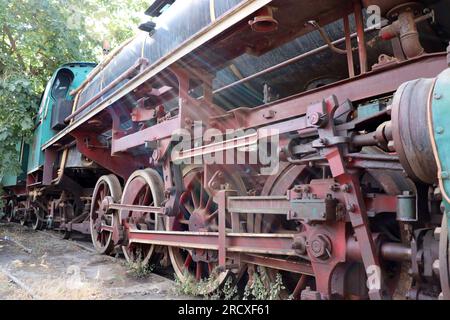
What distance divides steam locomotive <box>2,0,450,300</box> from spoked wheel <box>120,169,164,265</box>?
2 centimetres

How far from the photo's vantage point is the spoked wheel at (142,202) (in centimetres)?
390

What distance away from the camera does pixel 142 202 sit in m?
4.35

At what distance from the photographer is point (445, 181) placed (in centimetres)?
133

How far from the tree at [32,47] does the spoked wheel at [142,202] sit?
3891mm

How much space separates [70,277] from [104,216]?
4.03 ft

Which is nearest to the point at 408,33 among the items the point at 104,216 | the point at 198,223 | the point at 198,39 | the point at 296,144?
the point at 296,144

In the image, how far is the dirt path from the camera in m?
3.10

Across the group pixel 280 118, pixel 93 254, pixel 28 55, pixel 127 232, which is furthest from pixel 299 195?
pixel 28 55

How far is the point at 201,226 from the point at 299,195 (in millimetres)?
1157

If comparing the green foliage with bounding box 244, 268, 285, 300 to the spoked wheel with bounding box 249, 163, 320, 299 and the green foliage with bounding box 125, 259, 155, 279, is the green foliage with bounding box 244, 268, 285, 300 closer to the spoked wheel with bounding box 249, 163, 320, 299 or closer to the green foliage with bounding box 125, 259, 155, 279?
the spoked wheel with bounding box 249, 163, 320, 299

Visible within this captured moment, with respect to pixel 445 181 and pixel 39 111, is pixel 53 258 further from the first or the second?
pixel 445 181

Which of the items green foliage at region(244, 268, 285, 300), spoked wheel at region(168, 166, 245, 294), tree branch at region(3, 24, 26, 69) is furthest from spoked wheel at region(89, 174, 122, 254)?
tree branch at region(3, 24, 26, 69)

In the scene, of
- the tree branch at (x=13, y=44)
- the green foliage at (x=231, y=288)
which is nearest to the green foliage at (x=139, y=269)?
the green foliage at (x=231, y=288)
